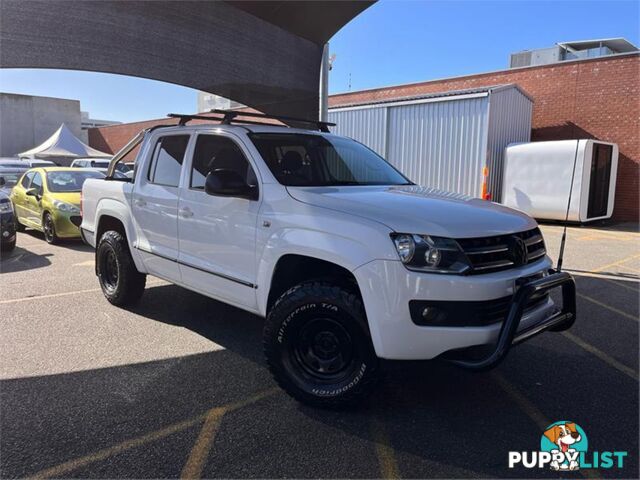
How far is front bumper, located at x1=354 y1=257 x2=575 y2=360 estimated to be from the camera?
2.92 metres

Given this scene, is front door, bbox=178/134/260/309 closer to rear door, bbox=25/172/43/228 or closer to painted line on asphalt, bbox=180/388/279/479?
painted line on asphalt, bbox=180/388/279/479

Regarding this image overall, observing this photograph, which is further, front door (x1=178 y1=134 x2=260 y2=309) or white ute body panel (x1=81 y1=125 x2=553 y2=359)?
front door (x1=178 y1=134 x2=260 y2=309)

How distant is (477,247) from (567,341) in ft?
7.98

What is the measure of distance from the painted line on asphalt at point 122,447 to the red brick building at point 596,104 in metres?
15.8

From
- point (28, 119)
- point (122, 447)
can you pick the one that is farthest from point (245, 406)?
point (28, 119)

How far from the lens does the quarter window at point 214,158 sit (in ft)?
13.9

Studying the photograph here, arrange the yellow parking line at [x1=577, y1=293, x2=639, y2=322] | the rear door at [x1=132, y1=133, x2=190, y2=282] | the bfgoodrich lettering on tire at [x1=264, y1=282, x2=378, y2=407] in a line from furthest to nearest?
the yellow parking line at [x1=577, y1=293, x2=639, y2=322] → the rear door at [x1=132, y1=133, x2=190, y2=282] → the bfgoodrich lettering on tire at [x1=264, y1=282, x2=378, y2=407]

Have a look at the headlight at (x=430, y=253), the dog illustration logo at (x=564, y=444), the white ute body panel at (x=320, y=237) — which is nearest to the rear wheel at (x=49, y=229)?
the white ute body panel at (x=320, y=237)

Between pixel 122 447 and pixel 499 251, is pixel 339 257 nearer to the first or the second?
pixel 499 251

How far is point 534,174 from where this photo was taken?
552 inches

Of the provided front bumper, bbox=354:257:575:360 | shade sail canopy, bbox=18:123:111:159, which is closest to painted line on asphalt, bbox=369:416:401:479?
front bumper, bbox=354:257:575:360

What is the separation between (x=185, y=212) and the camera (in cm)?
443

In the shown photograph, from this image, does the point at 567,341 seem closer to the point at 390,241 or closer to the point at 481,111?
the point at 390,241

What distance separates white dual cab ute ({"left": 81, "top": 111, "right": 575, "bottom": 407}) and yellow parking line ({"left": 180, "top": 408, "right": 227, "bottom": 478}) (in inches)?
19.1
